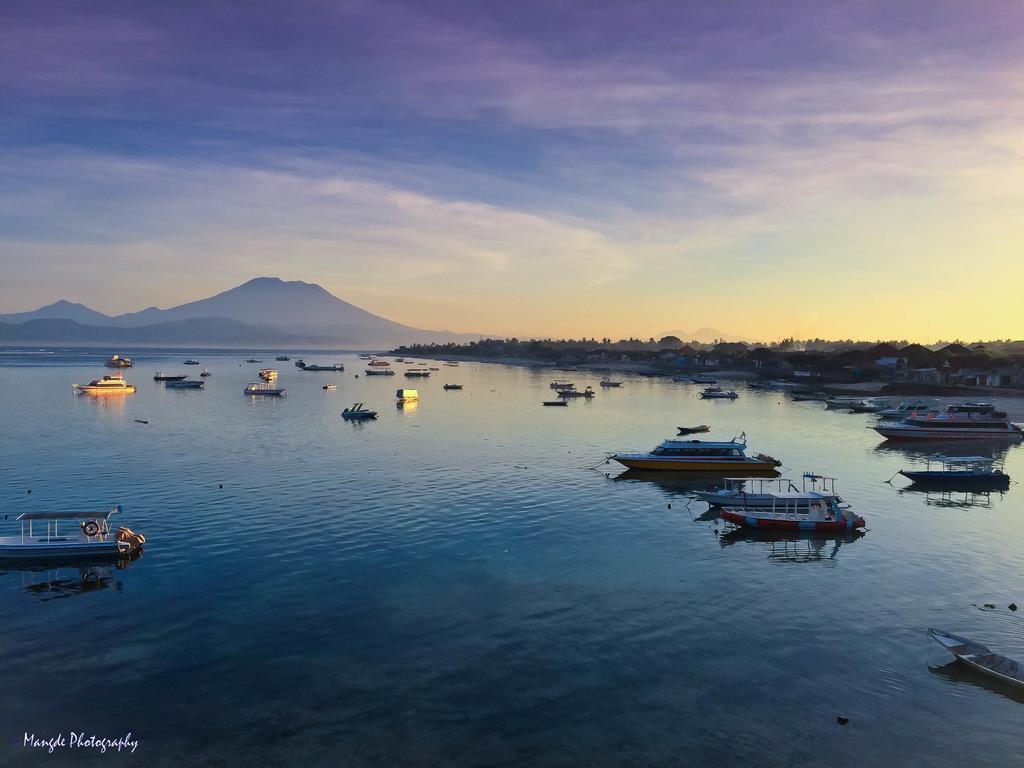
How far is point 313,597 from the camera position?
2986 centimetres

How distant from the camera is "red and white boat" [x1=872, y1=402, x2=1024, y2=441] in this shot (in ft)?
270

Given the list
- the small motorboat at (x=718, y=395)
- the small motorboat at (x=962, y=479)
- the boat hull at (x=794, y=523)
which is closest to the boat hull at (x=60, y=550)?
the boat hull at (x=794, y=523)

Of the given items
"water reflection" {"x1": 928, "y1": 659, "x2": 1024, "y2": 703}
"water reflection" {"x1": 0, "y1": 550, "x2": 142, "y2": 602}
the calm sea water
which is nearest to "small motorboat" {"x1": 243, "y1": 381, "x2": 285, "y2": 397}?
the calm sea water

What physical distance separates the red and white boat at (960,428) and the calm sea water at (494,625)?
29.0 metres

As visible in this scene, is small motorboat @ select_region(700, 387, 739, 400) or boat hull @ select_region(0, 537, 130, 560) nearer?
boat hull @ select_region(0, 537, 130, 560)

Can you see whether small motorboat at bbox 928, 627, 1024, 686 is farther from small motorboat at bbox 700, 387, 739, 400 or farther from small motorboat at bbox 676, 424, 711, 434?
small motorboat at bbox 700, 387, 739, 400

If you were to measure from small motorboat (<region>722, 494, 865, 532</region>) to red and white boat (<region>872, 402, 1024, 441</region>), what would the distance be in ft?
154

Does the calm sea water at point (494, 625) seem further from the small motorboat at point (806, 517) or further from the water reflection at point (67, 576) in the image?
the small motorboat at point (806, 517)

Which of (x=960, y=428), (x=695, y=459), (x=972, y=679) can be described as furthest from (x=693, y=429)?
(x=972, y=679)

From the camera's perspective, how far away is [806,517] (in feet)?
140

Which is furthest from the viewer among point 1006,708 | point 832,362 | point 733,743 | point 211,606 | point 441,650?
point 832,362

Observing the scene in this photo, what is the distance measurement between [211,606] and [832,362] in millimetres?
183349

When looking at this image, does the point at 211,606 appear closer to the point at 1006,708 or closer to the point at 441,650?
the point at 441,650

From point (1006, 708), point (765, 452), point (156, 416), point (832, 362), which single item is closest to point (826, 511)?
point (1006, 708)
